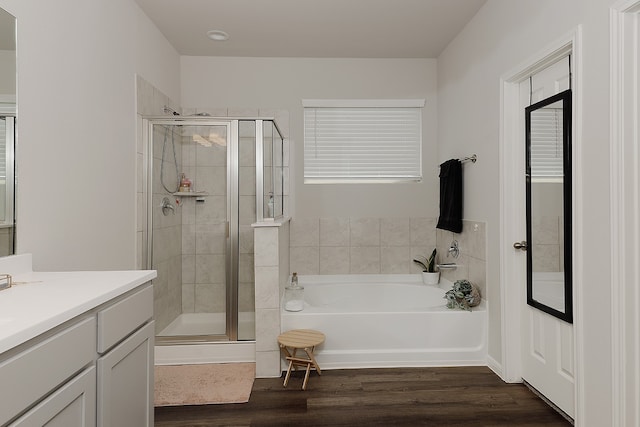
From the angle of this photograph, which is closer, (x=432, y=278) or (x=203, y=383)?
(x=203, y=383)

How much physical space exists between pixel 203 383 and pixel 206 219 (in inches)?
46.1

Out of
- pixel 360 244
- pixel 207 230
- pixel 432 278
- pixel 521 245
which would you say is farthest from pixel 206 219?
pixel 521 245

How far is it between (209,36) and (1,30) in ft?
6.54

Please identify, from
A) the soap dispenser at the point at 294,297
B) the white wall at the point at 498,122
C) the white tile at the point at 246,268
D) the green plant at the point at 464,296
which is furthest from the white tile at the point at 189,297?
the white wall at the point at 498,122

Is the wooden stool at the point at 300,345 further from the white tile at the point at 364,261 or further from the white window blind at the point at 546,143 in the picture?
the white window blind at the point at 546,143

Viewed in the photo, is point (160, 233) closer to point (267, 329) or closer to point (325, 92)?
point (267, 329)

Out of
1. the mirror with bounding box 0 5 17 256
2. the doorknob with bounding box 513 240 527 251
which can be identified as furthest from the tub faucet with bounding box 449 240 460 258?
the mirror with bounding box 0 5 17 256

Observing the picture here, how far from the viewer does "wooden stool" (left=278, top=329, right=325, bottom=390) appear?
257 centimetres

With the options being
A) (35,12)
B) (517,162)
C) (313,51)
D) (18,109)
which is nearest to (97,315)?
(18,109)

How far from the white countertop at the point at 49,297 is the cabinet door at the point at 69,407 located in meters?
0.18

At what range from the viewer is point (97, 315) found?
117 centimetres

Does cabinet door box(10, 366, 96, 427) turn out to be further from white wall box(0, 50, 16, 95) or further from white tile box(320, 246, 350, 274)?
white tile box(320, 246, 350, 274)

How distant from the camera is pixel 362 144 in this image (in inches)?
155

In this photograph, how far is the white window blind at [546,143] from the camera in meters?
2.17
